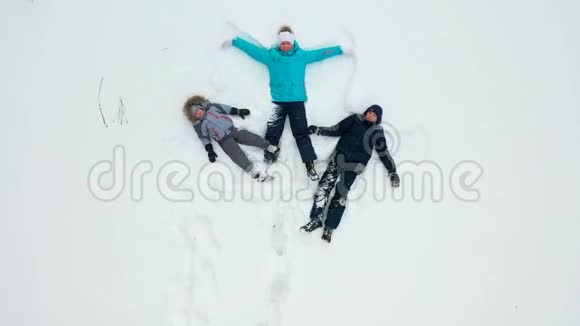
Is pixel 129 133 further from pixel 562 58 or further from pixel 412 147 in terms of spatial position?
pixel 562 58

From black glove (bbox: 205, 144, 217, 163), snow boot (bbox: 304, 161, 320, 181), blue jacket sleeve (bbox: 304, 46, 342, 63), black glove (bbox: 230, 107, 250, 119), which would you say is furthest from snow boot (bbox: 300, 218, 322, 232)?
blue jacket sleeve (bbox: 304, 46, 342, 63)

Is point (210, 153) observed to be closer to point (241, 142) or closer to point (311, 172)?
point (241, 142)

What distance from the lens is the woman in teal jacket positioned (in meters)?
4.25

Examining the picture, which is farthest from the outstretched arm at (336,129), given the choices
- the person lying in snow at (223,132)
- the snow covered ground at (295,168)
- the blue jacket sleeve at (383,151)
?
the person lying in snow at (223,132)

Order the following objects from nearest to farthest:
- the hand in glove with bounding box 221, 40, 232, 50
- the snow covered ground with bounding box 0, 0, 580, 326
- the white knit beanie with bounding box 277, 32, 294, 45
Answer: the white knit beanie with bounding box 277, 32, 294, 45
the snow covered ground with bounding box 0, 0, 580, 326
the hand in glove with bounding box 221, 40, 232, 50

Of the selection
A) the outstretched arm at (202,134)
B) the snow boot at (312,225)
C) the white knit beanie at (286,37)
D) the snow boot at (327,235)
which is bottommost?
the snow boot at (327,235)

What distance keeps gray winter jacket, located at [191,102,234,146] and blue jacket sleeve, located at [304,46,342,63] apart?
92cm

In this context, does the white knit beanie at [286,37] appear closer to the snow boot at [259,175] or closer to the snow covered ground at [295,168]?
the snow covered ground at [295,168]

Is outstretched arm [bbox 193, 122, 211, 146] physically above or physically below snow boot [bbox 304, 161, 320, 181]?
above

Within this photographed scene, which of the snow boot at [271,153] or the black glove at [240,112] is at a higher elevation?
the black glove at [240,112]

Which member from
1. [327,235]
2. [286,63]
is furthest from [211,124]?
[327,235]

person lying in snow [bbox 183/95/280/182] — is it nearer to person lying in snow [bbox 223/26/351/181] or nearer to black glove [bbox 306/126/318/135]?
person lying in snow [bbox 223/26/351/181]

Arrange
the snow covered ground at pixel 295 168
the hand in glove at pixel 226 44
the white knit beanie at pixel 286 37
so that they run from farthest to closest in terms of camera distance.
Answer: the hand in glove at pixel 226 44
the snow covered ground at pixel 295 168
the white knit beanie at pixel 286 37

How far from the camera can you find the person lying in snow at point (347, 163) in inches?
167
